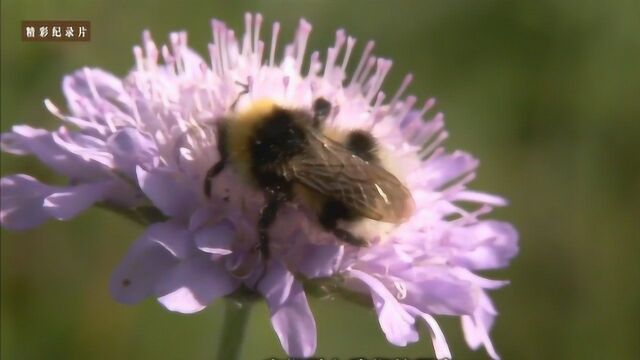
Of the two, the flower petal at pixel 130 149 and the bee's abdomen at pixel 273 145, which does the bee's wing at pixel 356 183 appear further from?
the flower petal at pixel 130 149

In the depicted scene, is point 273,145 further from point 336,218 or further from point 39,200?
point 39,200

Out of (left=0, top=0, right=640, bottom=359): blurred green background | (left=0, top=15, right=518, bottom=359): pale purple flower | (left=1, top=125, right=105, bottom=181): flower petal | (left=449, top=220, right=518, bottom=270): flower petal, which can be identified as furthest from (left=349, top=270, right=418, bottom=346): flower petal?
(left=0, top=0, right=640, bottom=359): blurred green background

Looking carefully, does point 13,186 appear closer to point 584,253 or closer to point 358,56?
point 358,56

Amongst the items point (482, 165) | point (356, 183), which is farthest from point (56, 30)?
point (482, 165)

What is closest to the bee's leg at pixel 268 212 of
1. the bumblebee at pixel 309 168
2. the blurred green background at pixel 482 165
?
the bumblebee at pixel 309 168

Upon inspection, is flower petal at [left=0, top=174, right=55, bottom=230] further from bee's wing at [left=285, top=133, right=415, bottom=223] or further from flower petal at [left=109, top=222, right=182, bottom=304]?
bee's wing at [left=285, top=133, right=415, bottom=223]

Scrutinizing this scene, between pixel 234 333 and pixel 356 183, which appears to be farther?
pixel 234 333

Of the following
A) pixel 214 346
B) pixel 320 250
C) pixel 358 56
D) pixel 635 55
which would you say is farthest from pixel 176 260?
pixel 635 55

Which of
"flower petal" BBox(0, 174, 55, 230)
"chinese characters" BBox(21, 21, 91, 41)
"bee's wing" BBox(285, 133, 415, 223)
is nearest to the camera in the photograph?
"bee's wing" BBox(285, 133, 415, 223)
